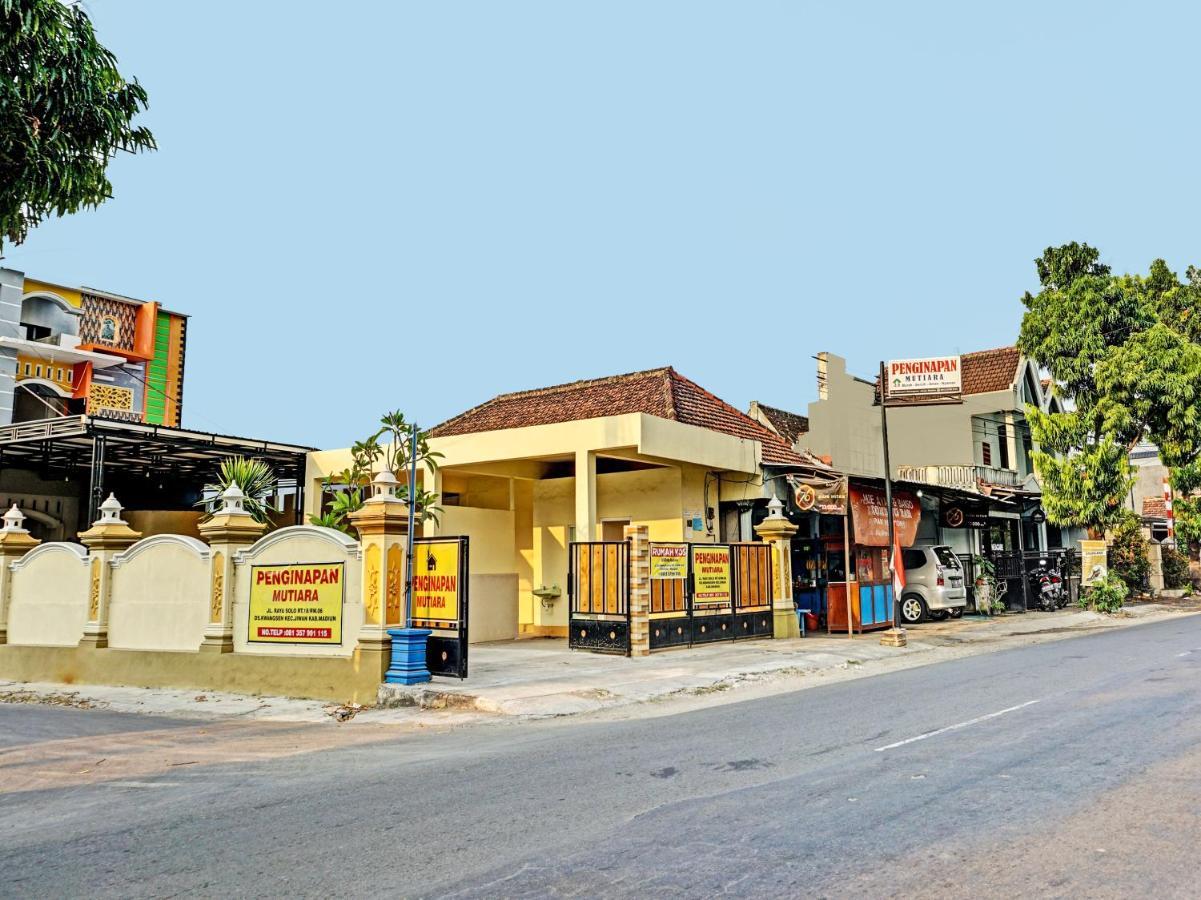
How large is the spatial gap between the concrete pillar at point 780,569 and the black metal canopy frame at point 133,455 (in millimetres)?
12970

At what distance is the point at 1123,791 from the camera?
6.28 m

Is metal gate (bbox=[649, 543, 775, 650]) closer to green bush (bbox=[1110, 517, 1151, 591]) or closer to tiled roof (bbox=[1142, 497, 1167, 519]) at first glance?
green bush (bbox=[1110, 517, 1151, 591])

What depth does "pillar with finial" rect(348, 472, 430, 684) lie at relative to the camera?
1274cm

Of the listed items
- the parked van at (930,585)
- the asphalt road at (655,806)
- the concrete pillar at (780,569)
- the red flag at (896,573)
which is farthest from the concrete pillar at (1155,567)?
the asphalt road at (655,806)

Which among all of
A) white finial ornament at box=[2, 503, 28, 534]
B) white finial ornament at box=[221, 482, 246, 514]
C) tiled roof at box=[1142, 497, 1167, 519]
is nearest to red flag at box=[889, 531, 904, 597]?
white finial ornament at box=[221, 482, 246, 514]

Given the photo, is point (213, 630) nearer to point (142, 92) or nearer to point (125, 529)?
point (125, 529)

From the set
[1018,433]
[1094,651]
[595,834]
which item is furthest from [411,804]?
[1018,433]

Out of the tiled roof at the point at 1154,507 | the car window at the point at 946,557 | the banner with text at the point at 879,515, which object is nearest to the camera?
the banner with text at the point at 879,515

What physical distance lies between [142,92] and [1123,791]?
1254cm

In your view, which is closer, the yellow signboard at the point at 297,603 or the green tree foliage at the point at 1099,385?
the yellow signboard at the point at 297,603

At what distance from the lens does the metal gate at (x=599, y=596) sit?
17.0 metres

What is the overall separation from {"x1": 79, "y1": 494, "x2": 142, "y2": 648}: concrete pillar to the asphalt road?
612cm

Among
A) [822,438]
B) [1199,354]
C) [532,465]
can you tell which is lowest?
[532,465]

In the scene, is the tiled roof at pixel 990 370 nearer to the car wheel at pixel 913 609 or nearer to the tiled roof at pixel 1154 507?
the car wheel at pixel 913 609
